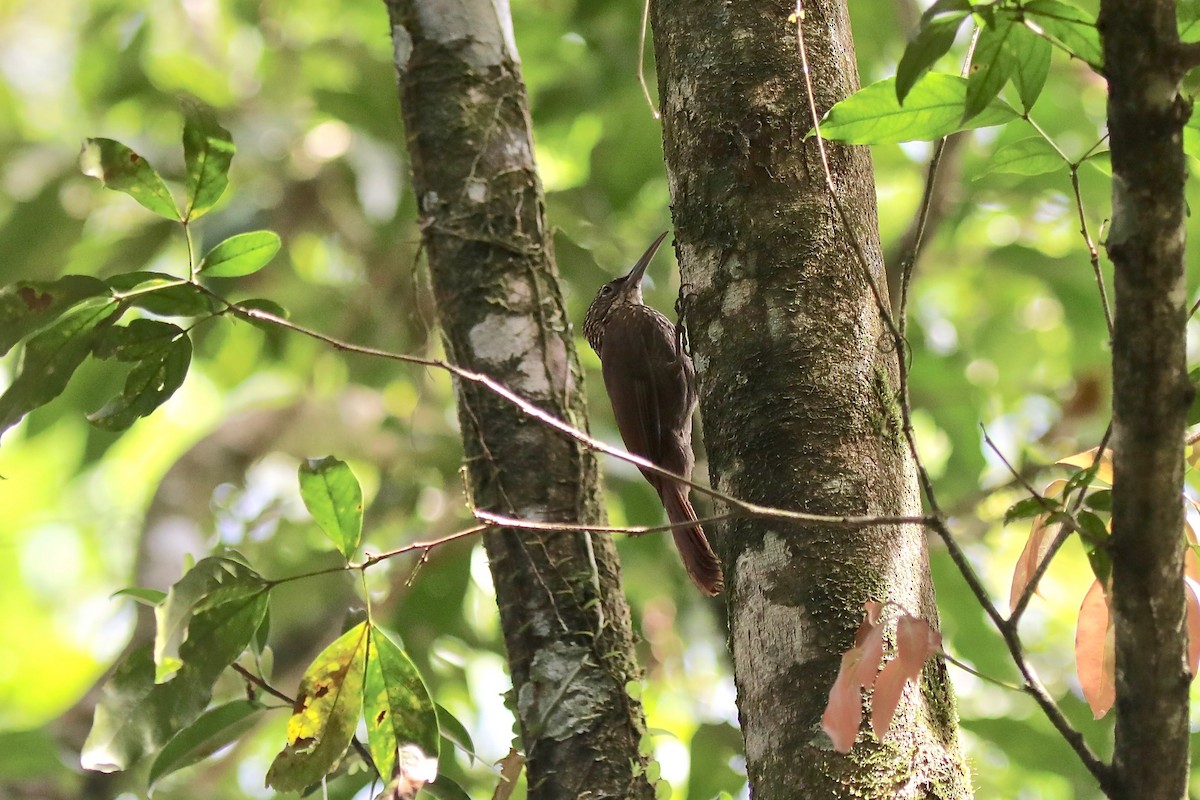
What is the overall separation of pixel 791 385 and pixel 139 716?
1.04m

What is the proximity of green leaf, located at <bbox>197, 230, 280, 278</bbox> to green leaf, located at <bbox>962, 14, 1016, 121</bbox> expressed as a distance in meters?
0.99

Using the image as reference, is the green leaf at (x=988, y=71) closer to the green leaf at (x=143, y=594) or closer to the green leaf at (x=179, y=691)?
the green leaf at (x=179, y=691)

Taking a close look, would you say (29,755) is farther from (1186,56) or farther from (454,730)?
(1186,56)

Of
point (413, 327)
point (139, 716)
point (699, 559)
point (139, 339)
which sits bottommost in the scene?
point (139, 716)

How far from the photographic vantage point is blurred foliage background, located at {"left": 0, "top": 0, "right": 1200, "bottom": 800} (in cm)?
323

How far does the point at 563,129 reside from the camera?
12.4 ft

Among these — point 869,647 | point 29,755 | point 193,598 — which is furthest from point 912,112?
point 29,755

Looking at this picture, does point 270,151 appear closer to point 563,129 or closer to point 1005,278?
point 563,129

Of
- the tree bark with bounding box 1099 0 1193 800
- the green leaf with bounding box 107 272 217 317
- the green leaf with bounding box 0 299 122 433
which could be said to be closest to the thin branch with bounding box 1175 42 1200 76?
the tree bark with bounding box 1099 0 1193 800

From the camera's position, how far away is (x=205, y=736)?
1963 mm

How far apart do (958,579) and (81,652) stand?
17.8 ft

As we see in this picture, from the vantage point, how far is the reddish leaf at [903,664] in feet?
3.70

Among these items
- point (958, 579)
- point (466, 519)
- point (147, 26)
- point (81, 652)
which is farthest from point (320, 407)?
point (81, 652)

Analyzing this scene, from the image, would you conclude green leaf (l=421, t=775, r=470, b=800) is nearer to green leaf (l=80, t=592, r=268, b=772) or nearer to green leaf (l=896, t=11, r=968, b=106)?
green leaf (l=80, t=592, r=268, b=772)
